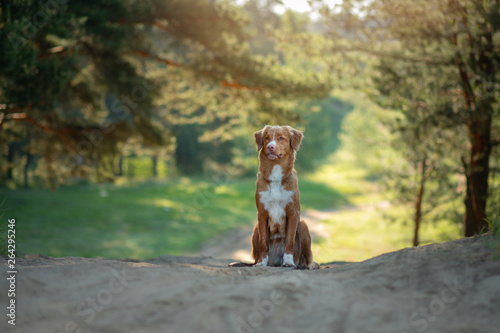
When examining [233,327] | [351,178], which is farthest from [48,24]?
[351,178]

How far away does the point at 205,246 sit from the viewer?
50.9ft

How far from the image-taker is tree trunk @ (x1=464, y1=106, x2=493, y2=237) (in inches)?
329

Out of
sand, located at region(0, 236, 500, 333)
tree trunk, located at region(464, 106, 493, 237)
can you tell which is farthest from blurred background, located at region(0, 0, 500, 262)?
sand, located at region(0, 236, 500, 333)

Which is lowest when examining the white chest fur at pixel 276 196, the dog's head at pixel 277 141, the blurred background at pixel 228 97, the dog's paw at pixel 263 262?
the dog's paw at pixel 263 262

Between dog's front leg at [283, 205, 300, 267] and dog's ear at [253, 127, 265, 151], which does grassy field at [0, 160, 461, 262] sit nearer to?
dog's ear at [253, 127, 265, 151]

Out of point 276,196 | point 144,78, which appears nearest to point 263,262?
point 276,196

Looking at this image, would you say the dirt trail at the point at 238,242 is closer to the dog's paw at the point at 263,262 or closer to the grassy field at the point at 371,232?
the grassy field at the point at 371,232

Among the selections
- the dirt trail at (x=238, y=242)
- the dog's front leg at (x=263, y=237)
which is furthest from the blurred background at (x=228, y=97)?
the dog's front leg at (x=263, y=237)

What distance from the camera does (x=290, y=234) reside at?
5480 millimetres

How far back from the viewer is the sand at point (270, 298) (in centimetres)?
307

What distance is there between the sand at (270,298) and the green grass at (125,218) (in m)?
7.79

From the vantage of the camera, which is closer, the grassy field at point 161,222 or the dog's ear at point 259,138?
the dog's ear at point 259,138

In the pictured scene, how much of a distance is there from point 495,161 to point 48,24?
11068 mm

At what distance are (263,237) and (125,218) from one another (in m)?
13.8
